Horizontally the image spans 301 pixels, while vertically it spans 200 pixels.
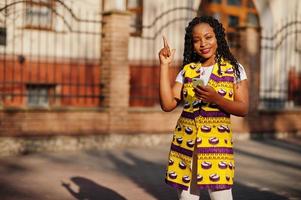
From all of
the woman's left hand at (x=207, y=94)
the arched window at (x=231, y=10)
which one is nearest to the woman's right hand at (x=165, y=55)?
the woman's left hand at (x=207, y=94)

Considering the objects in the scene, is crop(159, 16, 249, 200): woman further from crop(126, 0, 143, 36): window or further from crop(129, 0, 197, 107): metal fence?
crop(126, 0, 143, 36): window

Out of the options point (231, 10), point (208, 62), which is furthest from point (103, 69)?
point (231, 10)

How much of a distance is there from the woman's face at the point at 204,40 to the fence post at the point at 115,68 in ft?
23.4

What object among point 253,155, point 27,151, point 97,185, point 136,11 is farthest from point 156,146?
point 136,11

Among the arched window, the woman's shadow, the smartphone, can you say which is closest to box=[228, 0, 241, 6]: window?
the arched window

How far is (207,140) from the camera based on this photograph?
3.47 m

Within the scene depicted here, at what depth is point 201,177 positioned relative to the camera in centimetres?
346

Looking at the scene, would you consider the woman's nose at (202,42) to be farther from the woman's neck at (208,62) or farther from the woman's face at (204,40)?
the woman's neck at (208,62)

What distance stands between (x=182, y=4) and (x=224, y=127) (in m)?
13.3

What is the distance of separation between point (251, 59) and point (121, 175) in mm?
5893

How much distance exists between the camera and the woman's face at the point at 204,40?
3.49 m

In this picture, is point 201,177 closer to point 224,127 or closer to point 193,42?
point 224,127

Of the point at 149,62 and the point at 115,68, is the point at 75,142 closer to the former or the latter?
the point at 115,68

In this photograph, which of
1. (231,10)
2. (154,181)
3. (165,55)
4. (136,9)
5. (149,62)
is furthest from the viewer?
(231,10)
